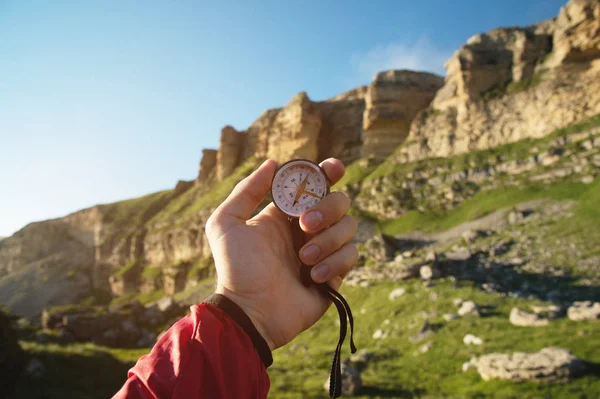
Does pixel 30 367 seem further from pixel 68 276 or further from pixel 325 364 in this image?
pixel 68 276

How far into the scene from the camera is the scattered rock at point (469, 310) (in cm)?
1407

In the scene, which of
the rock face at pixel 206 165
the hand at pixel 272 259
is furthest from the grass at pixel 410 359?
the rock face at pixel 206 165

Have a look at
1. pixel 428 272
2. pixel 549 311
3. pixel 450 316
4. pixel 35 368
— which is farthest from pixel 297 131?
pixel 35 368

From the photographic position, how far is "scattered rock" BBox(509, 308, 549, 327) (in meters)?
12.1

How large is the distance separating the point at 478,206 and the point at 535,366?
39.2 metres

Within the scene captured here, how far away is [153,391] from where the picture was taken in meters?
1.96

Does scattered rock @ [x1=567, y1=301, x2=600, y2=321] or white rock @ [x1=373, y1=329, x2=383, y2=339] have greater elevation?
scattered rock @ [x1=567, y1=301, x2=600, y2=321]

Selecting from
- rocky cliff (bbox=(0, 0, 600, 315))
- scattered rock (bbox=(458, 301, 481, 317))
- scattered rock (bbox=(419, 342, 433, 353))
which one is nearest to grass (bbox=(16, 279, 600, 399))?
scattered rock (bbox=(419, 342, 433, 353))

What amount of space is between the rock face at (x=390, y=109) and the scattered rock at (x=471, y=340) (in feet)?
197

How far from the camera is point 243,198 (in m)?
3.38

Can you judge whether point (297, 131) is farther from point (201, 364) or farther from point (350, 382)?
point (201, 364)

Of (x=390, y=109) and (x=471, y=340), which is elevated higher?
(x=390, y=109)

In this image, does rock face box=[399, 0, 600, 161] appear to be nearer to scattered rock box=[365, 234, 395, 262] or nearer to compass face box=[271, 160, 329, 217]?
scattered rock box=[365, 234, 395, 262]

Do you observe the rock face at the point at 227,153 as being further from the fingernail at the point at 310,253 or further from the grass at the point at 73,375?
the fingernail at the point at 310,253
